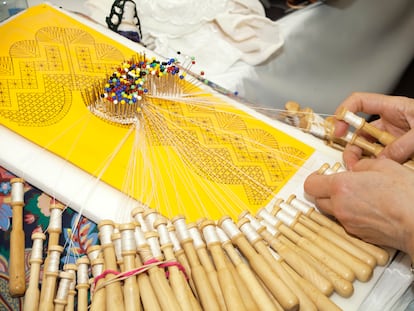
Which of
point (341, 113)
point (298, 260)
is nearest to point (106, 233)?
point (298, 260)

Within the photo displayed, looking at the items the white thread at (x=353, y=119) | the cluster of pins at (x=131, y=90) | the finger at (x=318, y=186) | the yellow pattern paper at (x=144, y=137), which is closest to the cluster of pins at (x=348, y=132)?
the white thread at (x=353, y=119)

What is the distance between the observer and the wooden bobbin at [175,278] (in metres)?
0.93

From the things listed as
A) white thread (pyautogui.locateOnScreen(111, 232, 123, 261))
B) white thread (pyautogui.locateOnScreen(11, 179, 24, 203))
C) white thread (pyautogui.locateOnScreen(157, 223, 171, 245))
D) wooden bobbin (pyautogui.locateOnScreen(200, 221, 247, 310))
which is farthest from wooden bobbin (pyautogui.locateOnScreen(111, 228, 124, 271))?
white thread (pyautogui.locateOnScreen(11, 179, 24, 203))

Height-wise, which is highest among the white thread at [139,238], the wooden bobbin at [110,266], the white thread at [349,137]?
the white thread at [349,137]

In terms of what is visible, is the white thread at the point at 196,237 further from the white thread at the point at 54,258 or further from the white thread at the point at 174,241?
the white thread at the point at 54,258

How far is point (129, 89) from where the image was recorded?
1.48m

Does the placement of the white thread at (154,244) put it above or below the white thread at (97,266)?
above

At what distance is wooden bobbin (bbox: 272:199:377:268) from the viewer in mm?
1139

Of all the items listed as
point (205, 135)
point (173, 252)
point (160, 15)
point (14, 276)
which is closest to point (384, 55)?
point (160, 15)

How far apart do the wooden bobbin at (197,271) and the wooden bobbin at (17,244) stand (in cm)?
39

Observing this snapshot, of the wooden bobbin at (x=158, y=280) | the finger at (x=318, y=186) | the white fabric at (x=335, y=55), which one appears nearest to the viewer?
the wooden bobbin at (x=158, y=280)

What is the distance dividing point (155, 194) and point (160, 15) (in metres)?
1.15

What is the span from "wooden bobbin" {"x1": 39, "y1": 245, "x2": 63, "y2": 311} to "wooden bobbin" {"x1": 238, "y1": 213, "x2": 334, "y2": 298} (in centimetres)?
49

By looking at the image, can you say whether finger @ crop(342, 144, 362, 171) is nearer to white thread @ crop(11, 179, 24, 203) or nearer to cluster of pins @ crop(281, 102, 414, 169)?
cluster of pins @ crop(281, 102, 414, 169)
